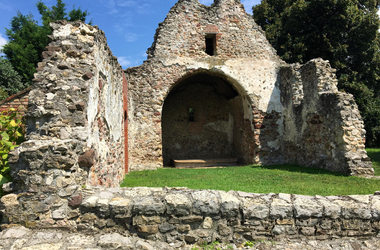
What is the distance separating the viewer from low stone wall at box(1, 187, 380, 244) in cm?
280

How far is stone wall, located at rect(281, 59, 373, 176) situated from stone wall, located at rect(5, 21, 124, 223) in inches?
225

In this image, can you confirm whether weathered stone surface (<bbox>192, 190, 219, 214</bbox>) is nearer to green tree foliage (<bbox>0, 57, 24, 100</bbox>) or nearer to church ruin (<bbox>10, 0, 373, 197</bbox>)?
church ruin (<bbox>10, 0, 373, 197</bbox>)

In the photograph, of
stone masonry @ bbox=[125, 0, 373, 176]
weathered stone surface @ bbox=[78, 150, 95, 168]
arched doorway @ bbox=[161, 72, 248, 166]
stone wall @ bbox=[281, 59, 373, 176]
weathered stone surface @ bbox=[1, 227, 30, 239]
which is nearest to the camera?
weathered stone surface @ bbox=[1, 227, 30, 239]

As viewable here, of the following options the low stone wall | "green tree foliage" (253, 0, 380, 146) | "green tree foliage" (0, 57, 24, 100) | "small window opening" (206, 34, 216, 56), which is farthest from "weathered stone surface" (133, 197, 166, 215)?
"green tree foliage" (0, 57, 24, 100)

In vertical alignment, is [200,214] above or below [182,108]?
below

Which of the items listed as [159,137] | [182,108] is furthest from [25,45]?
[159,137]

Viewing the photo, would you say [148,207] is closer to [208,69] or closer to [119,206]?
[119,206]

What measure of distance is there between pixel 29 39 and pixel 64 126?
17811 millimetres

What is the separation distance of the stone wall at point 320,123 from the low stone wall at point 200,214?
3801 millimetres

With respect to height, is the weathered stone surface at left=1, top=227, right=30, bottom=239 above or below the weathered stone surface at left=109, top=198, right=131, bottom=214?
below

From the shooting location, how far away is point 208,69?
9.41m

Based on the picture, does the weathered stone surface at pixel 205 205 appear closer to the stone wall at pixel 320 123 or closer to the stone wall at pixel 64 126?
the stone wall at pixel 64 126

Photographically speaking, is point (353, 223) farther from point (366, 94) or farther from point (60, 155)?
point (366, 94)

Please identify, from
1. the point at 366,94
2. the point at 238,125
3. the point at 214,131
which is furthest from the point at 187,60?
the point at 366,94
